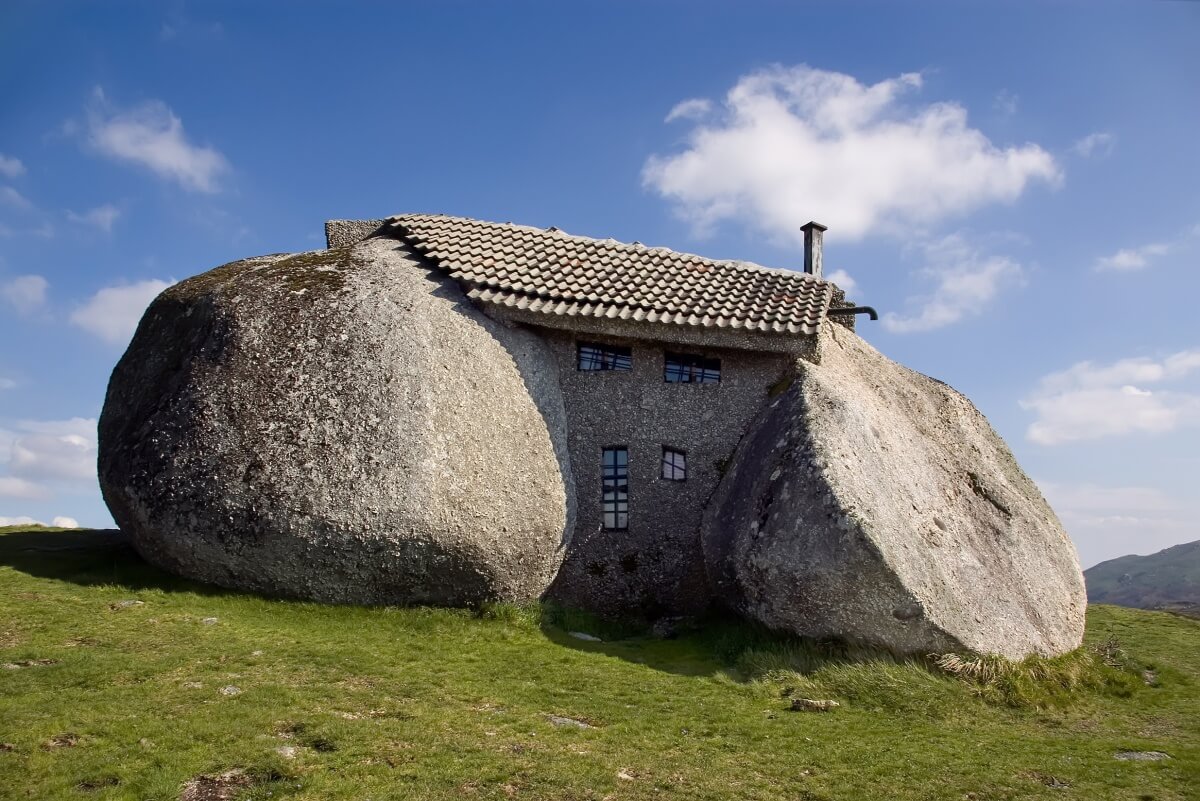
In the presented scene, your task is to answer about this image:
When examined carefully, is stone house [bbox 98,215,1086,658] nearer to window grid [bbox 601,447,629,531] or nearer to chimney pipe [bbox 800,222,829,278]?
window grid [bbox 601,447,629,531]

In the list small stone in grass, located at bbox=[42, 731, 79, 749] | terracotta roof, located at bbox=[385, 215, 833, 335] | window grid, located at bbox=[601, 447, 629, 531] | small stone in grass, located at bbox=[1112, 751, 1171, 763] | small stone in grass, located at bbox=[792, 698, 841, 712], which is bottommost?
small stone in grass, located at bbox=[1112, 751, 1171, 763]

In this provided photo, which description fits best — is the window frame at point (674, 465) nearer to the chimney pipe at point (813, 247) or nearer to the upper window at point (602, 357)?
the upper window at point (602, 357)

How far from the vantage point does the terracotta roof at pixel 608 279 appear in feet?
59.6

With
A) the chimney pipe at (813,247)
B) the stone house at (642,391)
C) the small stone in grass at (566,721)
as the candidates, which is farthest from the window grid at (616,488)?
the chimney pipe at (813,247)

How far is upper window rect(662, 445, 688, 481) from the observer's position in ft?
59.6

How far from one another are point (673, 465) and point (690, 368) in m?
2.08

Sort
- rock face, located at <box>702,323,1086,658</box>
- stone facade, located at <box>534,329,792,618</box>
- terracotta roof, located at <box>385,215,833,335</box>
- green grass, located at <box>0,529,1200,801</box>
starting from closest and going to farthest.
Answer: green grass, located at <box>0,529,1200,801</box>, rock face, located at <box>702,323,1086,658</box>, stone facade, located at <box>534,329,792,618</box>, terracotta roof, located at <box>385,215,833,335</box>

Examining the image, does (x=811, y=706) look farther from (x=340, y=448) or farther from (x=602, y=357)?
(x=340, y=448)

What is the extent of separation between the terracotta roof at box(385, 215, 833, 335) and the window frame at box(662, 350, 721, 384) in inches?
38.2

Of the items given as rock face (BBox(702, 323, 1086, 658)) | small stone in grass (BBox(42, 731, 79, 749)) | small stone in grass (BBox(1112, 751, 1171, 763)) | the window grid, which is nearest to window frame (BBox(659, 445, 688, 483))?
the window grid

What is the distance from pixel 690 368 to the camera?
739 inches

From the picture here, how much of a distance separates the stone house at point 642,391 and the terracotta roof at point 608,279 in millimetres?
A: 44

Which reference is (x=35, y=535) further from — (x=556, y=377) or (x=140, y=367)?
(x=556, y=377)

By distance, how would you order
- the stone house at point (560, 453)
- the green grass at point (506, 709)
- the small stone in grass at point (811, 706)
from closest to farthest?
the green grass at point (506, 709) < the small stone in grass at point (811, 706) < the stone house at point (560, 453)
